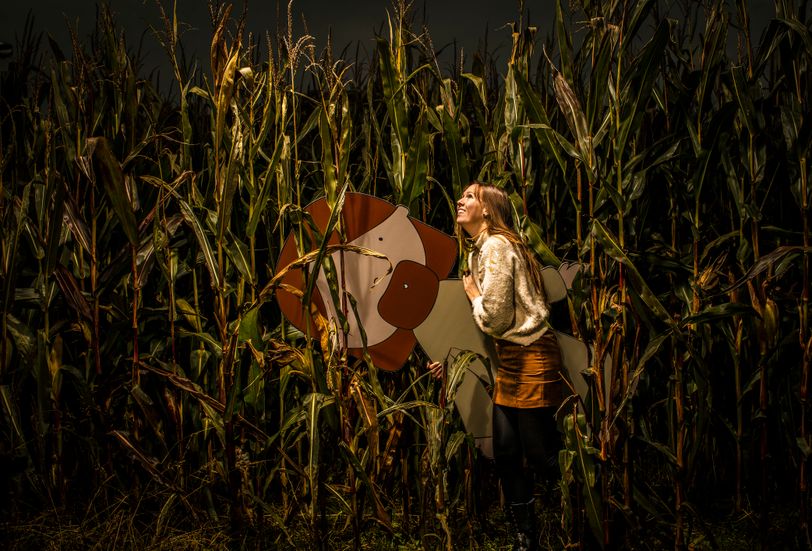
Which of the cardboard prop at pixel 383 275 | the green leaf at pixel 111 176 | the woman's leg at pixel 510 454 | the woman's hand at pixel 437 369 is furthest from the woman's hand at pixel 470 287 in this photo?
the green leaf at pixel 111 176

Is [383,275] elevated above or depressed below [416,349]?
above

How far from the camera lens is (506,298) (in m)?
2.15

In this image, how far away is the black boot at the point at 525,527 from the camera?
2199mm

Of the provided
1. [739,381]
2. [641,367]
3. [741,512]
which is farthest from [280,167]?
[741,512]

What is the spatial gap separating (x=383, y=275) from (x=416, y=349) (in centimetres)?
33

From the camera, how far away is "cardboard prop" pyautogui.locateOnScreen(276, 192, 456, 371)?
7.82ft

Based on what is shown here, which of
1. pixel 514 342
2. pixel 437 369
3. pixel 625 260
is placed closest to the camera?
pixel 625 260

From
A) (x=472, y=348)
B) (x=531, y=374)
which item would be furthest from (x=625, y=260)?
(x=472, y=348)

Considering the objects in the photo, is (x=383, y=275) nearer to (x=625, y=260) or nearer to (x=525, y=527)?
(x=625, y=260)

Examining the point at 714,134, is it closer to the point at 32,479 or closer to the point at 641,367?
the point at 641,367

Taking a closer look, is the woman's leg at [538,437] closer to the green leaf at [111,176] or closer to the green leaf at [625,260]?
the green leaf at [625,260]

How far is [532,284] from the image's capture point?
7.22ft

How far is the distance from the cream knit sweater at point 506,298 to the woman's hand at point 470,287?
60 millimetres

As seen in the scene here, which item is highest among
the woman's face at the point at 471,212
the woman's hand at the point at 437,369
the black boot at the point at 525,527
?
the woman's face at the point at 471,212
